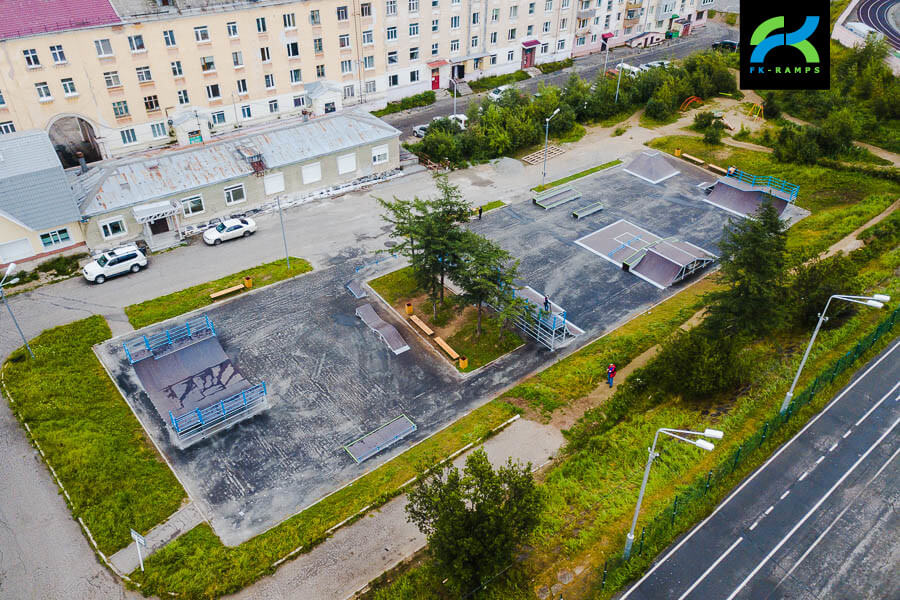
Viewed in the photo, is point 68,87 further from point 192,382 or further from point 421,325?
point 421,325

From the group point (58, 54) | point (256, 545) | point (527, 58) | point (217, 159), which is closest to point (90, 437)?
point (256, 545)

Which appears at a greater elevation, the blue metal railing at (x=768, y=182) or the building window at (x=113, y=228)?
the building window at (x=113, y=228)

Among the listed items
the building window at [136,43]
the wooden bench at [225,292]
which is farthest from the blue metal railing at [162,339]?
the building window at [136,43]

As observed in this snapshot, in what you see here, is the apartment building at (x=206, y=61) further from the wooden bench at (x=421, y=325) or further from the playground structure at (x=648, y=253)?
the wooden bench at (x=421, y=325)

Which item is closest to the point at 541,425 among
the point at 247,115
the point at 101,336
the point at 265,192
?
the point at 101,336

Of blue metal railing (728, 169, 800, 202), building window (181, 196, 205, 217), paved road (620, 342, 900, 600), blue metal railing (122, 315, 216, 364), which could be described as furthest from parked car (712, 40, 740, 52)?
blue metal railing (122, 315, 216, 364)

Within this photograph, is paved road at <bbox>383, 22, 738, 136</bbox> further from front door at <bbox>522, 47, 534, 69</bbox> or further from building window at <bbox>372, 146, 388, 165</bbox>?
building window at <bbox>372, 146, 388, 165</bbox>
